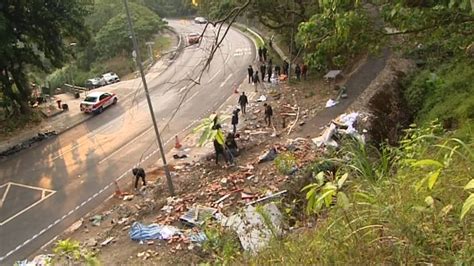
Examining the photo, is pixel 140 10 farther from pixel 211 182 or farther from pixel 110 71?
pixel 211 182

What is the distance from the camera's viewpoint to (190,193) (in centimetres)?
1578

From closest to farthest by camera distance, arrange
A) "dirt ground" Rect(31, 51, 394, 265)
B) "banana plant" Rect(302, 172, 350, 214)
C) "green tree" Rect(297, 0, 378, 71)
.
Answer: "banana plant" Rect(302, 172, 350, 214) < "green tree" Rect(297, 0, 378, 71) < "dirt ground" Rect(31, 51, 394, 265)

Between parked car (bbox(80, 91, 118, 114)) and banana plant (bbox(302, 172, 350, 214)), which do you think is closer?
banana plant (bbox(302, 172, 350, 214))

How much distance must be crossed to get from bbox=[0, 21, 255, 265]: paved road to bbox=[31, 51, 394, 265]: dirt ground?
1.07 m

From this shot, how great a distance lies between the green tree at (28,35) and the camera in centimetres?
2256

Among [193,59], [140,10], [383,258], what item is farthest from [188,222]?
[140,10]

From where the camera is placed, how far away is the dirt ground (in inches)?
479

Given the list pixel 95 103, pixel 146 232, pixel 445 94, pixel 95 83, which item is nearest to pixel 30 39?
pixel 95 103

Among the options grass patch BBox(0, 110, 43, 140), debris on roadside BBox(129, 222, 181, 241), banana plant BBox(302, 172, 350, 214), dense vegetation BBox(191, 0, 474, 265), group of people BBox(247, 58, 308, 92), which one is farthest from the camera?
group of people BBox(247, 58, 308, 92)

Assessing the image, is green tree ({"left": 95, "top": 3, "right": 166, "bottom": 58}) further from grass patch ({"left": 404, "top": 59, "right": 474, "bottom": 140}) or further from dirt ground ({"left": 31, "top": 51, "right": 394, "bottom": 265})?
grass patch ({"left": 404, "top": 59, "right": 474, "bottom": 140})

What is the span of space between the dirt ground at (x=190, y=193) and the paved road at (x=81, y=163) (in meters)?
1.07

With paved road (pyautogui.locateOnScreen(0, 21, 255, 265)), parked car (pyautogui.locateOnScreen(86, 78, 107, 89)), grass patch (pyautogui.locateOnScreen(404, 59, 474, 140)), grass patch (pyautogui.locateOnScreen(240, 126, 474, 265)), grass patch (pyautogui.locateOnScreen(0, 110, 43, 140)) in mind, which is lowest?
parked car (pyautogui.locateOnScreen(86, 78, 107, 89))

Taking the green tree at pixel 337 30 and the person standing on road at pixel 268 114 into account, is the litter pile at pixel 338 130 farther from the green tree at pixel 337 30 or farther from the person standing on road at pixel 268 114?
the green tree at pixel 337 30

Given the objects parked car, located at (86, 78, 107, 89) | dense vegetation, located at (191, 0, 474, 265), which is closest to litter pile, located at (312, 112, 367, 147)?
dense vegetation, located at (191, 0, 474, 265)
